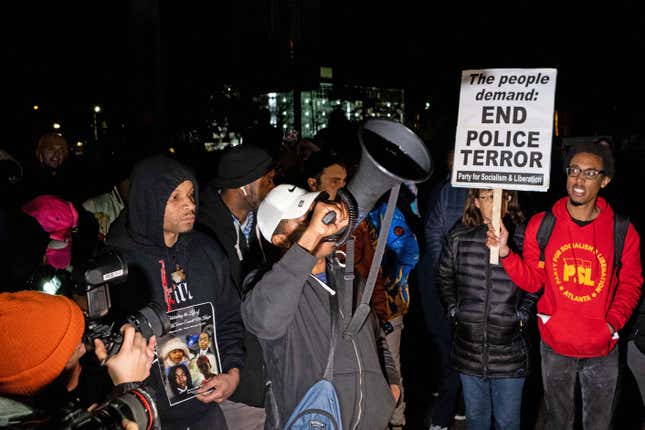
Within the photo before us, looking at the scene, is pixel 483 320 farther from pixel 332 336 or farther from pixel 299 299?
pixel 299 299

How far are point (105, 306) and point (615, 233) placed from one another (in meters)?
3.28

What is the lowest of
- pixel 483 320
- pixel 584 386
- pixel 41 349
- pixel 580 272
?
pixel 584 386

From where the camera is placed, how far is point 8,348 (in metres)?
1.70

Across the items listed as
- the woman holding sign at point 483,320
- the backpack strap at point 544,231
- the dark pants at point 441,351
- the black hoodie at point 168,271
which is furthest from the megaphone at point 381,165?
the dark pants at point 441,351

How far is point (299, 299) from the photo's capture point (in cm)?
224

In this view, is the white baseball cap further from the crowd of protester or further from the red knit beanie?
the red knit beanie

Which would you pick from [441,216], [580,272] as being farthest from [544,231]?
[441,216]

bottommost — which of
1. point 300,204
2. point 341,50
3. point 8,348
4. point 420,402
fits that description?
point 420,402

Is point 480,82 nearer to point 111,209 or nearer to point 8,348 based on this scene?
point 8,348

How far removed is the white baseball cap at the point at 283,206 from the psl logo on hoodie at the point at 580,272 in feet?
6.82

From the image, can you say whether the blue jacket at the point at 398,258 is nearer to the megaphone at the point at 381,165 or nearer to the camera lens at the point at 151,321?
the megaphone at the point at 381,165

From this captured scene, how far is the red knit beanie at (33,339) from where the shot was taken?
1.71 meters

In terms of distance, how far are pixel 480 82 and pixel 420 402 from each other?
125 inches

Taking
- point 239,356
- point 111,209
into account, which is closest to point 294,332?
point 239,356
